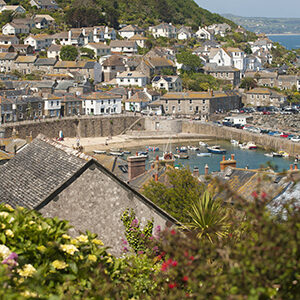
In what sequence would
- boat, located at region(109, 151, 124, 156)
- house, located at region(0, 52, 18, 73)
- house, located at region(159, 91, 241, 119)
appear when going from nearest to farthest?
boat, located at region(109, 151, 124, 156) → house, located at region(159, 91, 241, 119) → house, located at region(0, 52, 18, 73)

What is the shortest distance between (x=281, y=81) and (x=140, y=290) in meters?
109

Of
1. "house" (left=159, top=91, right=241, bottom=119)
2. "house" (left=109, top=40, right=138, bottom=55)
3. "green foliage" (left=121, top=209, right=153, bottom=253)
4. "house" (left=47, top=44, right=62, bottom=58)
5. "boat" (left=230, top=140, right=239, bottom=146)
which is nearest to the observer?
"green foliage" (left=121, top=209, right=153, bottom=253)

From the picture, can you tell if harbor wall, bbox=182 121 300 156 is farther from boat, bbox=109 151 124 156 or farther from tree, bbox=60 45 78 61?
tree, bbox=60 45 78 61

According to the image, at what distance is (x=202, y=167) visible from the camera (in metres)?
61.0

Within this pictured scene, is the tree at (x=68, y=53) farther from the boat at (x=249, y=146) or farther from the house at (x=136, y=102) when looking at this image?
the boat at (x=249, y=146)

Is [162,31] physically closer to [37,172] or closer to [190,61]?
[190,61]

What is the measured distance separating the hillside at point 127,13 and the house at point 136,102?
152ft

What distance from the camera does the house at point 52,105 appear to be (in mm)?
80875

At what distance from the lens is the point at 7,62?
105m

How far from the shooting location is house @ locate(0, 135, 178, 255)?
11641 millimetres

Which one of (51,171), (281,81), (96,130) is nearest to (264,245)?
(51,171)

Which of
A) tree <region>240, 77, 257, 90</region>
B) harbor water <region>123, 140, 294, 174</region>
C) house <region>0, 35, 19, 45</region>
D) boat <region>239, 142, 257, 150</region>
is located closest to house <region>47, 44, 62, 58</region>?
house <region>0, 35, 19, 45</region>


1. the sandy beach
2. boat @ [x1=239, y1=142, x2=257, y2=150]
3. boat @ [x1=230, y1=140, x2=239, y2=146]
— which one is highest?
boat @ [x1=239, y1=142, x2=257, y2=150]

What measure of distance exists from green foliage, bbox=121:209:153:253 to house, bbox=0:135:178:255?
0.08 m
